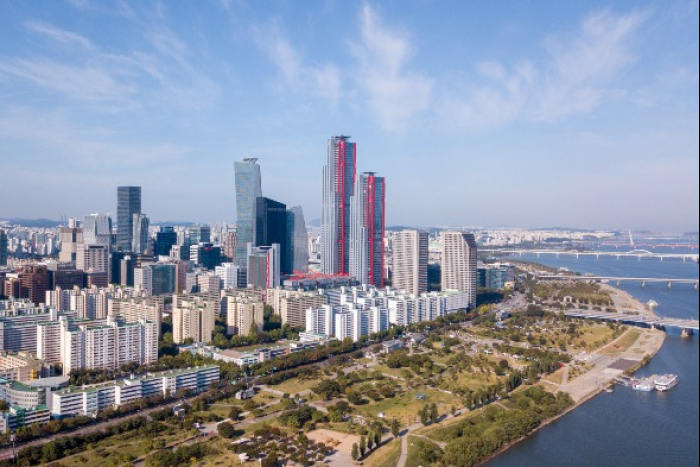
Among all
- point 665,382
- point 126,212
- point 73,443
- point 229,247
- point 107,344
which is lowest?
point 73,443

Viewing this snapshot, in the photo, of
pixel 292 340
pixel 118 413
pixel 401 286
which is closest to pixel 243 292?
pixel 292 340

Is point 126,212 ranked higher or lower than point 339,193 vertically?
lower

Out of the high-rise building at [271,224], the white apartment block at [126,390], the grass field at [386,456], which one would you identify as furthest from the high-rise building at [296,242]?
the grass field at [386,456]

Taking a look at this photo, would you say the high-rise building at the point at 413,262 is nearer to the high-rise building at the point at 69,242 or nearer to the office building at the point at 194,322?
the office building at the point at 194,322

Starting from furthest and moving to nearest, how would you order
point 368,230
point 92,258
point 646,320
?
point 92,258 < point 368,230 < point 646,320

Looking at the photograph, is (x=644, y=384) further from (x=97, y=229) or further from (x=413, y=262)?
(x=97, y=229)

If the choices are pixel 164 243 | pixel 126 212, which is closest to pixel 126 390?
pixel 164 243

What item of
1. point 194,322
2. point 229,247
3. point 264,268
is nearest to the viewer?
point 194,322

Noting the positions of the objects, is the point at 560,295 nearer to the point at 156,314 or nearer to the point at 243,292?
the point at 243,292

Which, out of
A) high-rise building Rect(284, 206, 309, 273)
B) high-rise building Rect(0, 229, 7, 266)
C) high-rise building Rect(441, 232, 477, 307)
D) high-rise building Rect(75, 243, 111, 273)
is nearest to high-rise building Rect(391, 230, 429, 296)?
high-rise building Rect(441, 232, 477, 307)
